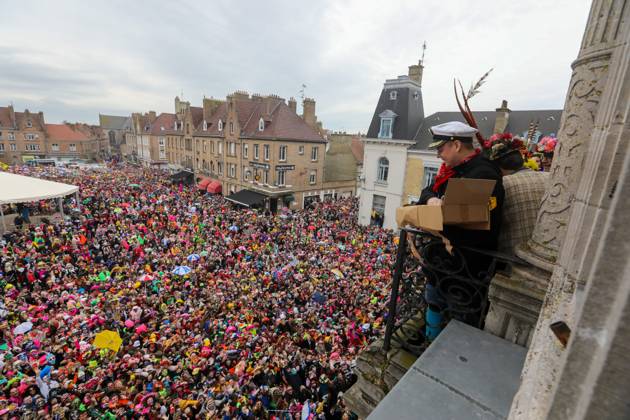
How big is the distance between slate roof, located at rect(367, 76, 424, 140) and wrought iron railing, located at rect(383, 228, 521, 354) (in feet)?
Answer: 65.8

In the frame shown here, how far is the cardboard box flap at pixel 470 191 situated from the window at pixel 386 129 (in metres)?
21.2

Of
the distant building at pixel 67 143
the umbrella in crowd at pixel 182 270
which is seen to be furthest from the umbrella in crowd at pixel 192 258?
the distant building at pixel 67 143

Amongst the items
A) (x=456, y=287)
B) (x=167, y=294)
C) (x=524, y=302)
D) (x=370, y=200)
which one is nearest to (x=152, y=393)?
(x=167, y=294)

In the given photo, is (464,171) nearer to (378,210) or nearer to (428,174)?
(428,174)

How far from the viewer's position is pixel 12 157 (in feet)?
184

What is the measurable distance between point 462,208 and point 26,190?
2523 centimetres

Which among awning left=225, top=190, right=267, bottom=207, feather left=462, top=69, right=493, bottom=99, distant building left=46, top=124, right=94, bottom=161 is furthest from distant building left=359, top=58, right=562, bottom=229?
distant building left=46, top=124, right=94, bottom=161

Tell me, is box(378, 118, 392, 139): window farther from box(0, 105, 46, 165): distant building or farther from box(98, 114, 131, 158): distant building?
→ box(98, 114, 131, 158): distant building

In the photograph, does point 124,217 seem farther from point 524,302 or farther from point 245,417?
point 524,302

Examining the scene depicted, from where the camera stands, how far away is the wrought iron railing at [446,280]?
2.88 meters

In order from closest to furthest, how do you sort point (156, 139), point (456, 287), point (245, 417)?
1. point (456, 287)
2. point (245, 417)
3. point (156, 139)

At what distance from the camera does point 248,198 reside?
2886 centimetres

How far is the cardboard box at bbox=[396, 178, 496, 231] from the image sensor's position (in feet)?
7.97

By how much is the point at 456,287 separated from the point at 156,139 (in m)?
62.9
